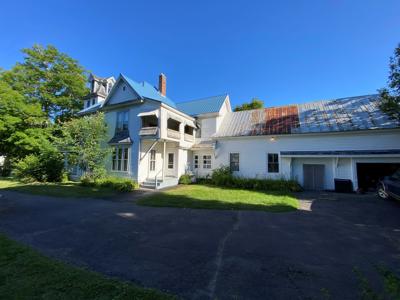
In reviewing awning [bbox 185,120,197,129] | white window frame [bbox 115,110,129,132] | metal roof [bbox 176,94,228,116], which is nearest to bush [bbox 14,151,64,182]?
white window frame [bbox 115,110,129,132]

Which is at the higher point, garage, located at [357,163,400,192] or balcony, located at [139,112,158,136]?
balcony, located at [139,112,158,136]

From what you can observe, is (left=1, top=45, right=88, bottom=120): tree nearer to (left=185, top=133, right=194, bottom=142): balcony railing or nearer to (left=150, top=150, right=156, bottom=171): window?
(left=150, top=150, right=156, bottom=171): window

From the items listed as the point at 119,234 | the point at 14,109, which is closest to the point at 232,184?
the point at 119,234

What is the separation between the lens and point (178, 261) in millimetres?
3902

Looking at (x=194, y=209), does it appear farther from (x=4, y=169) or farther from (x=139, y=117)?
(x=4, y=169)

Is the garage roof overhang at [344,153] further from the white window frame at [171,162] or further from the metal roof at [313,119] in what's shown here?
the white window frame at [171,162]

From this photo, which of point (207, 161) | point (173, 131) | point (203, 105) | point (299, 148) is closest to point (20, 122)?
point (173, 131)

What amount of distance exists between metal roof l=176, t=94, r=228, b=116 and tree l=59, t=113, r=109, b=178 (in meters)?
9.37

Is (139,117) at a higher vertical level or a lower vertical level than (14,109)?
lower

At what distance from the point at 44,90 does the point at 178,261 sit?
28.6 meters

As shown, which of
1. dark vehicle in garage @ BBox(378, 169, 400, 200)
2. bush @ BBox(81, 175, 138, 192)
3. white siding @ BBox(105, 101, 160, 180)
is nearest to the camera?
dark vehicle in garage @ BBox(378, 169, 400, 200)

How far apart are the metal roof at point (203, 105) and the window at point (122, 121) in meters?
6.56

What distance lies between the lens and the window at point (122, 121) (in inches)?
673

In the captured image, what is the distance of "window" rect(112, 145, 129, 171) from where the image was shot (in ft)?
53.3
